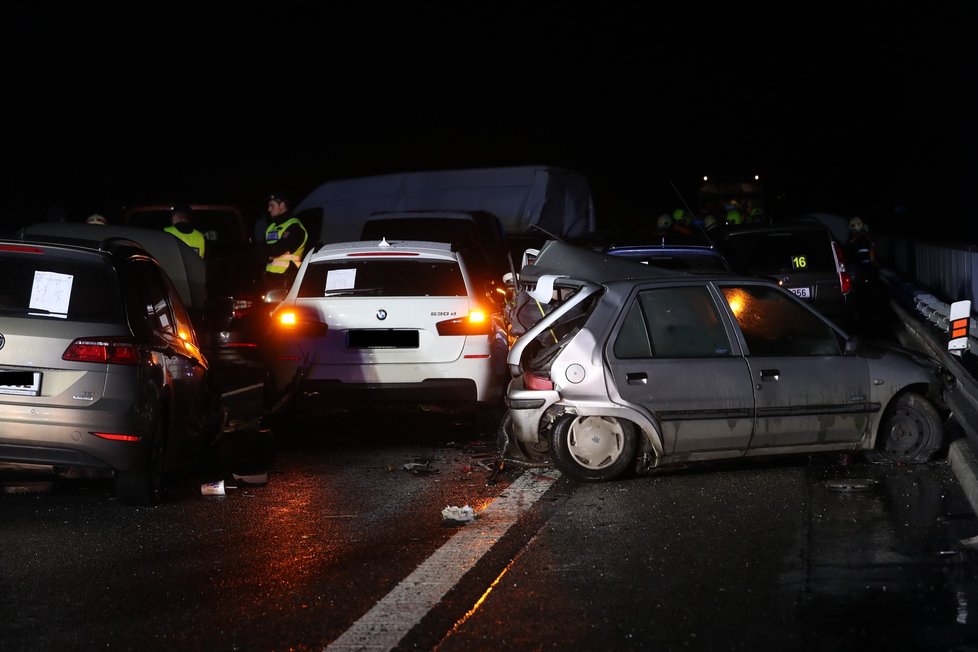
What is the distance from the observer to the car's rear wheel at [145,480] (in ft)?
25.3

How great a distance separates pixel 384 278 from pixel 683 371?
3.29 meters

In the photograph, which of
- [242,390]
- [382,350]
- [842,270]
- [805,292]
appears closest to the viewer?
[382,350]

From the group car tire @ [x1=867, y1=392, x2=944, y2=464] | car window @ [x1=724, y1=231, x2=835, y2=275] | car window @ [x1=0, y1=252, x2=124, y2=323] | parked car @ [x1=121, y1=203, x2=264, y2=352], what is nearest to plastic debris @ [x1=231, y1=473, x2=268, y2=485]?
car window @ [x1=0, y1=252, x2=124, y2=323]

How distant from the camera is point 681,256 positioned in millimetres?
13523

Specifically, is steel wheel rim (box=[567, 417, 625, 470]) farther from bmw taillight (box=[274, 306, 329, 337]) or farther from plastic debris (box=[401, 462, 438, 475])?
bmw taillight (box=[274, 306, 329, 337])

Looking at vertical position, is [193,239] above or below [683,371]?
above

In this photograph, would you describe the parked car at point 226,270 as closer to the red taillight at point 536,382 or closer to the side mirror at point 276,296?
the side mirror at point 276,296

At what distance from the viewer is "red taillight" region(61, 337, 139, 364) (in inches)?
290

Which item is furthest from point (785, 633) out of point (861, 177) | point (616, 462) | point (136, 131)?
point (861, 177)

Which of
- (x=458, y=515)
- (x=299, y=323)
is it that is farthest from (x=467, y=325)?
(x=458, y=515)

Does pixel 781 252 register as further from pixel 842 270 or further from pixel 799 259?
pixel 842 270

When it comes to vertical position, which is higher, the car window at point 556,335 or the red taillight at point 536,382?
the car window at point 556,335

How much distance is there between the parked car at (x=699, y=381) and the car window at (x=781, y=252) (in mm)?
7755

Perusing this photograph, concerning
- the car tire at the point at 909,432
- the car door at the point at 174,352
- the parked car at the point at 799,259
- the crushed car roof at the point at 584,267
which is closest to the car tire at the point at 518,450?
the crushed car roof at the point at 584,267
